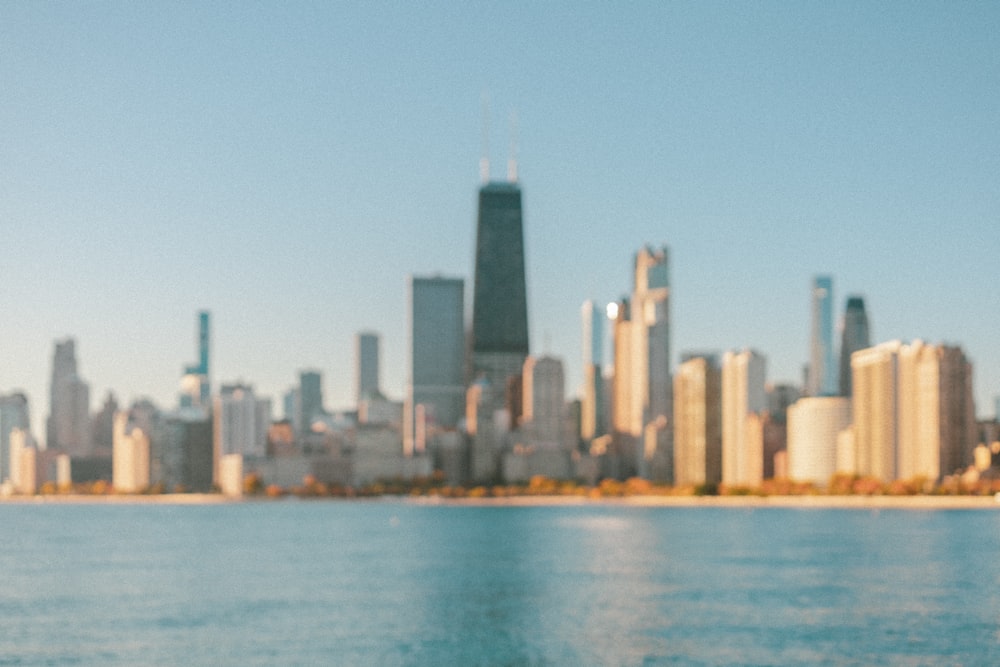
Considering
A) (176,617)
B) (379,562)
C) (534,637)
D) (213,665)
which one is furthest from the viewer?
(379,562)

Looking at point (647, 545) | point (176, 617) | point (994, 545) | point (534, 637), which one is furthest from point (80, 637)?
point (994, 545)

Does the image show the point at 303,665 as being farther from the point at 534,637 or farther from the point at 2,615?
the point at 2,615

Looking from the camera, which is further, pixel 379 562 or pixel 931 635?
pixel 379 562

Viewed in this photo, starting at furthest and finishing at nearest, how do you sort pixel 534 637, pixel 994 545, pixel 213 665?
pixel 994 545
pixel 534 637
pixel 213 665

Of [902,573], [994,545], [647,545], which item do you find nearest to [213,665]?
[902,573]

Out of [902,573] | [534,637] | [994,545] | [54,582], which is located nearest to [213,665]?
[534,637]

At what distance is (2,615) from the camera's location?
104 m

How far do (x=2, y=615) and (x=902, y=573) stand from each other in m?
78.8

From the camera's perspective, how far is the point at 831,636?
91188 millimetres

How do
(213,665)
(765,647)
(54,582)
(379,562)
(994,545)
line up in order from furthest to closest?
(994,545) → (379,562) → (54,582) → (765,647) → (213,665)

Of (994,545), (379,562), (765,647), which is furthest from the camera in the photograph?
(994,545)

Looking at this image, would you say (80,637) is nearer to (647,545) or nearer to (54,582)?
(54,582)

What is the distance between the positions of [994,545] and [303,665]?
126m

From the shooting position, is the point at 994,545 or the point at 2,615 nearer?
the point at 2,615
